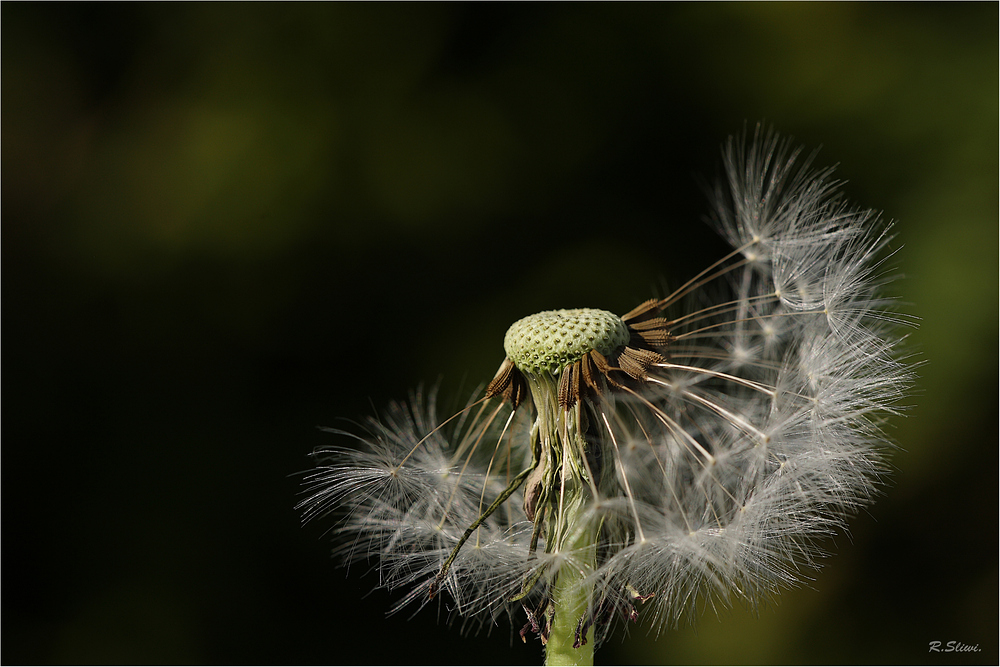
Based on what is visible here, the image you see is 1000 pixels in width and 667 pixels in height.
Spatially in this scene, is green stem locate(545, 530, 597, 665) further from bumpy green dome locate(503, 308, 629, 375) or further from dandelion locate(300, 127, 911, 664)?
bumpy green dome locate(503, 308, 629, 375)

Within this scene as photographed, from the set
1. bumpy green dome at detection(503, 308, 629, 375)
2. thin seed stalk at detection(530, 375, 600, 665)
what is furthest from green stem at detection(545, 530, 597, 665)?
bumpy green dome at detection(503, 308, 629, 375)

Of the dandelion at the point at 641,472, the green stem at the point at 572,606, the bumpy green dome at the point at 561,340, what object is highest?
the bumpy green dome at the point at 561,340

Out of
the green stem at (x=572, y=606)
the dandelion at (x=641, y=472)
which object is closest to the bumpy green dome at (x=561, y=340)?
the dandelion at (x=641, y=472)

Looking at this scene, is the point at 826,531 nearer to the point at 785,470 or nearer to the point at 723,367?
the point at 785,470

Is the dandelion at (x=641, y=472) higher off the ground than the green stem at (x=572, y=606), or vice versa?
the dandelion at (x=641, y=472)

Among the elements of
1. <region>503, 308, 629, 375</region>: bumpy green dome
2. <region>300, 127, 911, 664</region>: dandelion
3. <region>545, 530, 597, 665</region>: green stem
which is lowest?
<region>545, 530, 597, 665</region>: green stem

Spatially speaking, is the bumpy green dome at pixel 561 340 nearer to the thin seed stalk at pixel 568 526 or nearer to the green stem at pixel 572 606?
the thin seed stalk at pixel 568 526

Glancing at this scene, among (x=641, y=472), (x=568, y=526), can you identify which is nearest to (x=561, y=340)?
(x=568, y=526)
